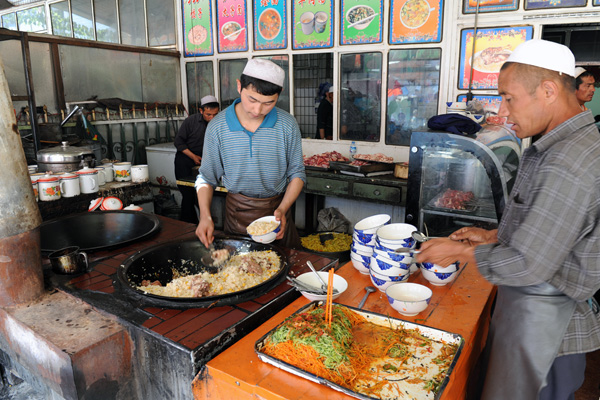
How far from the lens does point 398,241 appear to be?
6.25 feet

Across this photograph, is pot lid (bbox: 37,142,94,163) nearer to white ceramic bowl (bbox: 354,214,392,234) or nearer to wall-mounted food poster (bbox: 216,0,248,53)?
white ceramic bowl (bbox: 354,214,392,234)

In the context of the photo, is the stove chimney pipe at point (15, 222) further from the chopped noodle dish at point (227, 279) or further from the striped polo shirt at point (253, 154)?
the striped polo shirt at point (253, 154)

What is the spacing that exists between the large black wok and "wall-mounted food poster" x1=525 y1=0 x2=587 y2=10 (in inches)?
164

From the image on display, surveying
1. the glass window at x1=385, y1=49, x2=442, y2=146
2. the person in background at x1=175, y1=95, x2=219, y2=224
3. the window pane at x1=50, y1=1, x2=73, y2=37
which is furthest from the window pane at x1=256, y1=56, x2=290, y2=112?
the window pane at x1=50, y1=1, x2=73, y2=37

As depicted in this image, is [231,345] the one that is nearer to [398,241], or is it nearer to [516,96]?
[398,241]

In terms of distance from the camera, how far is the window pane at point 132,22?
746cm

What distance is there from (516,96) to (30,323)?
7.10 feet

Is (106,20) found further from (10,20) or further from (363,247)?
(363,247)

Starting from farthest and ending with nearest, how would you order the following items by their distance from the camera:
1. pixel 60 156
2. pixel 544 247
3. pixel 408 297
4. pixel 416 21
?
1. pixel 416 21
2. pixel 60 156
3. pixel 408 297
4. pixel 544 247

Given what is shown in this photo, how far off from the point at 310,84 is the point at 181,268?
4.57 metres

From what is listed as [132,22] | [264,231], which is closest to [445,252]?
[264,231]

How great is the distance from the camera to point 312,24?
589cm

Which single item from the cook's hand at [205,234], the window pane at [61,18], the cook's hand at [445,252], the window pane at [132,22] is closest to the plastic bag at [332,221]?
the cook's hand at [205,234]

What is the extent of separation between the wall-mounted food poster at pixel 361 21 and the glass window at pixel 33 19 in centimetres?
682
